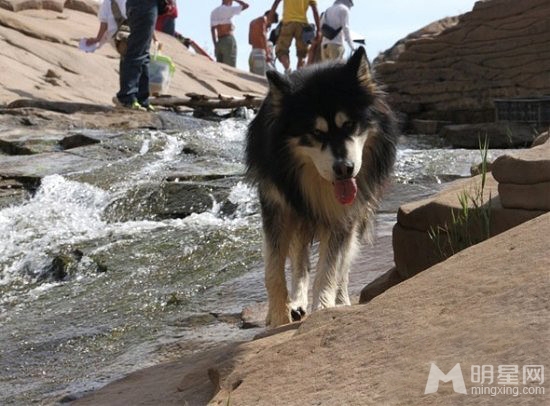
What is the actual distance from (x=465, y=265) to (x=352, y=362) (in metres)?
0.65

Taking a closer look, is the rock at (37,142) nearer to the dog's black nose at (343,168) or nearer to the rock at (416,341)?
the dog's black nose at (343,168)

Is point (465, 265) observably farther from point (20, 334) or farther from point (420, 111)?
point (420, 111)

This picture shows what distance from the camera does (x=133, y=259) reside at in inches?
307

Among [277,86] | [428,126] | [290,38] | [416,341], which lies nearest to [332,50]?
[290,38]

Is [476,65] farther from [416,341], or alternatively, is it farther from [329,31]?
[416,341]

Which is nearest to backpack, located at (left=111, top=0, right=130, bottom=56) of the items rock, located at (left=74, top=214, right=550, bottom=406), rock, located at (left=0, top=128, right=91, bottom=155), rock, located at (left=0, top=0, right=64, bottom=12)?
rock, located at (left=0, top=128, right=91, bottom=155)

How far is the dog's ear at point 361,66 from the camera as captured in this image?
5.49 m

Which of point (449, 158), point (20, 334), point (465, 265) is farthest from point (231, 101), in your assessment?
point (465, 265)

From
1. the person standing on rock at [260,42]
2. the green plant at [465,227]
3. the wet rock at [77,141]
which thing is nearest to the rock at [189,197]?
the wet rock at [77,141]

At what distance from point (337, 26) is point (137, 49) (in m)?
3.49

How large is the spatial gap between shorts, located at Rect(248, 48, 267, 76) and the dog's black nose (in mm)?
14414

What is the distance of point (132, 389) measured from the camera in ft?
15.5

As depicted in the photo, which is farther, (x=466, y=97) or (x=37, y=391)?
(x=466, y=97)

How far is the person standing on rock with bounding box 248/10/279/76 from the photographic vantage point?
18.2 metres
